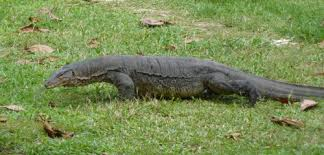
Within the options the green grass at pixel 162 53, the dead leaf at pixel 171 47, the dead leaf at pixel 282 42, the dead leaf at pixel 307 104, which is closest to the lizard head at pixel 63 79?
the green grass at pixel 162 53

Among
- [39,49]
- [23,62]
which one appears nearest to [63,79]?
[23,62]

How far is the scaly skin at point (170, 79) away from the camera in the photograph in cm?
643

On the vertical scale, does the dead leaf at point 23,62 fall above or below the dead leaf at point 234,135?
below

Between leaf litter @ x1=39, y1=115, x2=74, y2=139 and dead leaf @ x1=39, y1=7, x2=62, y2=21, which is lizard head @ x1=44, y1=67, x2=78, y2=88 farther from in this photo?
dead leaf @ x1=39, y1=7, x2=62, y2=21

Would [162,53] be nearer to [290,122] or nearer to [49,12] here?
[49,12]

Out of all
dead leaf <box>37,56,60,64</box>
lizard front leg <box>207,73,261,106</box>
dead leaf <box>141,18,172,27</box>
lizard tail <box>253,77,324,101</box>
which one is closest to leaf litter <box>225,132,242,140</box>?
lizard front leg <box>207,73,261,106</box>

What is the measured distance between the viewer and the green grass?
5.37 m

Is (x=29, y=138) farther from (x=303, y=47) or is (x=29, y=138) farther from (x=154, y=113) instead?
(x=303, y=47)

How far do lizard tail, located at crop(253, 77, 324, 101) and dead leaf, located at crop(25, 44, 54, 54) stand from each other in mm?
2564

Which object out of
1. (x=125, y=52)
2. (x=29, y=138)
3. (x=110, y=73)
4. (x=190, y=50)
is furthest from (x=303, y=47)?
(x=29, y=138)

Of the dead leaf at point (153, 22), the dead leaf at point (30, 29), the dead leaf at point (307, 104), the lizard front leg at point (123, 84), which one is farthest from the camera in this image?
the dead leaf at point (153, 22)

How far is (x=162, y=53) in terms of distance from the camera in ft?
26.4

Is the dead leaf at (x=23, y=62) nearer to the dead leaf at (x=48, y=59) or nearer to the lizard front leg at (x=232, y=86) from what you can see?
the dead leaf at (x=48, y=59)

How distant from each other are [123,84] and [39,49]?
1.95 m
